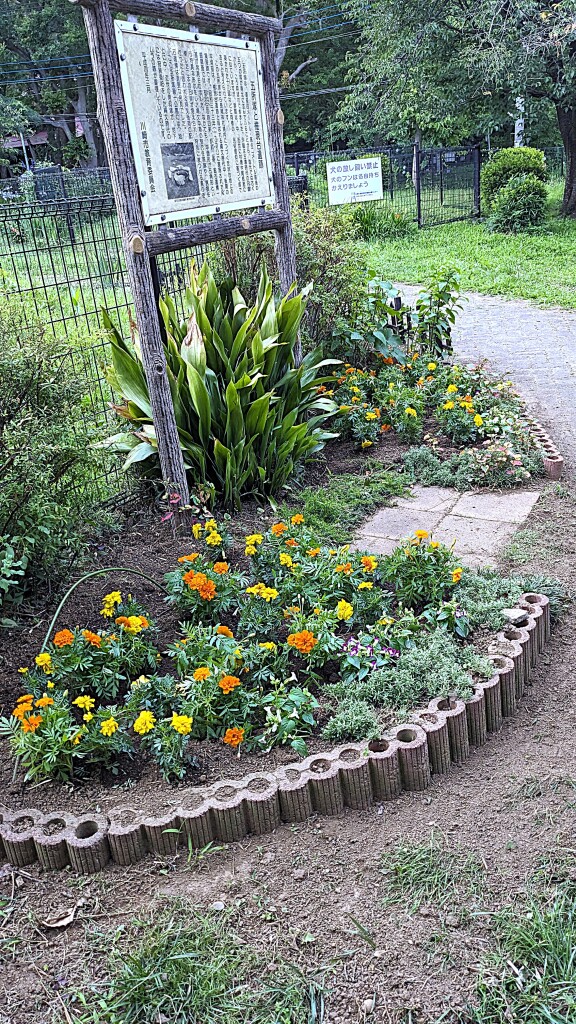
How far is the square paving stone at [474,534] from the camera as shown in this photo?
386cm

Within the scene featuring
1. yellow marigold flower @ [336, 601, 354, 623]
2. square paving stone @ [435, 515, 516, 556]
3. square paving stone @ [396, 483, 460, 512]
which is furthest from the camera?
square paving stone @ [396, 483, 460, 512]

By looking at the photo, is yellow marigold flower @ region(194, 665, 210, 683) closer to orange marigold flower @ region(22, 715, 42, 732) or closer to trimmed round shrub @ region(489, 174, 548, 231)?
orange marigold flower @ region(22, 715, 42, 732)

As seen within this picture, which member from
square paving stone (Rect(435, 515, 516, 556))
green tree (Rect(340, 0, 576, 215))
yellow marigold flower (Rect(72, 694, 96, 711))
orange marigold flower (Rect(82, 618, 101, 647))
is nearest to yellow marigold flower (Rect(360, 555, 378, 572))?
square paving stone (Rect(435, 515, 516, 556))

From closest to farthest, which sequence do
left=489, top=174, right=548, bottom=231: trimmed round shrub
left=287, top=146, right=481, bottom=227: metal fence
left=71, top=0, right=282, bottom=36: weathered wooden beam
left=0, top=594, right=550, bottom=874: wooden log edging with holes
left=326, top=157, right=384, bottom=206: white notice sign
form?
left=0, top=594, right=550, bottom=874: wooden log edging with holes < left=71, top=0, right=282, bottom=36: weathered wooden beam < left=326, top=157, right=384, bottom=206: white notice sign < left=489, top=174, right=548, bottom=231: trimmed round shrub < left=287, top=146, right=481, bottom=227: metal fence

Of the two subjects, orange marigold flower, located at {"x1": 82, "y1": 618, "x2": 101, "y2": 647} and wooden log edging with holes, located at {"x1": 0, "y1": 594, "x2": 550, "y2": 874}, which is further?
orange marigold flower, located at {"x1": 82, "y1": 618, "x2": 101, "y2": 647}

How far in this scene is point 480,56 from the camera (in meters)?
13.9

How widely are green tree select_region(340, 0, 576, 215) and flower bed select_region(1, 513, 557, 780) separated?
11472 mm

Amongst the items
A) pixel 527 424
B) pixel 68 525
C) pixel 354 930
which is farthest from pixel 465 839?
pixel 527 424

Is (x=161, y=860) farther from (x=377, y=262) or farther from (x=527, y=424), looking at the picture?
(x=377, y=262)

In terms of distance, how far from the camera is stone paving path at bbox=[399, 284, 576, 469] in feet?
19.2

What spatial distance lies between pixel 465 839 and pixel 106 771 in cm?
112

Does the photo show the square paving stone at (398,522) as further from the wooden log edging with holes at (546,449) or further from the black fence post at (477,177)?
the black fence post at (477,177)

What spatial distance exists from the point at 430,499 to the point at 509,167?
13334mm

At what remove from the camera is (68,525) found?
3.37 m
